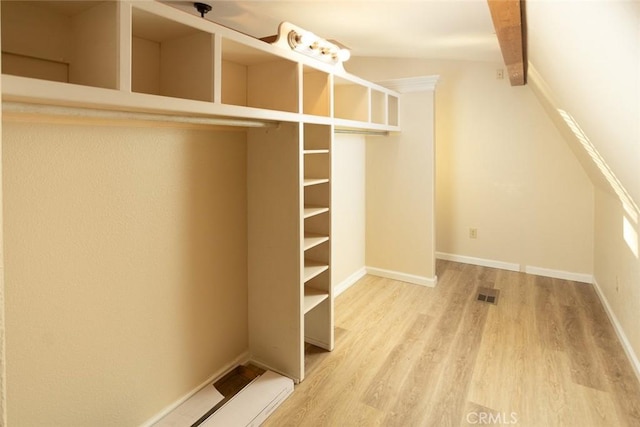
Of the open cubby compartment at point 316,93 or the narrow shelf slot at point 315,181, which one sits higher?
the open cubby compartment at point 316,93

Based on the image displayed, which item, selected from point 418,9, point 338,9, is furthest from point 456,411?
point 338,9

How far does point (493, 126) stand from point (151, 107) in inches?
161

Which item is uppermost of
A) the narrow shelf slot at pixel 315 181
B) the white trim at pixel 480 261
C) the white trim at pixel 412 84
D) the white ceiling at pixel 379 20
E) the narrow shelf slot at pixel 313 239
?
the white ceiling at pixel 379 20

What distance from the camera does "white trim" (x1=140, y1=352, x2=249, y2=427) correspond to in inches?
79.7

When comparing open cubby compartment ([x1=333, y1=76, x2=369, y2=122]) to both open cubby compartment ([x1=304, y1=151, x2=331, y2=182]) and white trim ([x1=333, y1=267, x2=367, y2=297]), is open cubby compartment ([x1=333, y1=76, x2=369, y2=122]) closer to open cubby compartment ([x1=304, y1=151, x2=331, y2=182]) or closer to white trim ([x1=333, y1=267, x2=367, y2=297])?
open cubby compartment ([x1=304, y1=151, x2=331, y2=182])

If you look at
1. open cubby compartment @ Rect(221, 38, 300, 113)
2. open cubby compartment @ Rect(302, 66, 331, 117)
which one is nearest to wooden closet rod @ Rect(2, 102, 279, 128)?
open cubby compartment @ Rect(221, 38, 300, 113)

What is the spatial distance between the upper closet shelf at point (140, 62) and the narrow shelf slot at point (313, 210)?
576 mm

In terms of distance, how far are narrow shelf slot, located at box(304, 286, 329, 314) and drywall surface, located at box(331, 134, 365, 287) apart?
1.06 m

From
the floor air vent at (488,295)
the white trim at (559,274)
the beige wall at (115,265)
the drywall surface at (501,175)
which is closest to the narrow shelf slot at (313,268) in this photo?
the beige wall at (115,265)

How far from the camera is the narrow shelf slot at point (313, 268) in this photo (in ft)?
8.32

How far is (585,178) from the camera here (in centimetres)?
412

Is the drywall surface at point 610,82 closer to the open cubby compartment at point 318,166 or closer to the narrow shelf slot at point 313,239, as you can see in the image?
the open cubby compartment at point 318,166

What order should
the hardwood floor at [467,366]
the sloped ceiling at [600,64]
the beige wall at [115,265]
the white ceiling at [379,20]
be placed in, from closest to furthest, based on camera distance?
1. the sloped ceiling at [600,64]
2. the beige wall at [115,265]
3. the hardwood floor at [467,366]
4. the white ceiling at [379,20]

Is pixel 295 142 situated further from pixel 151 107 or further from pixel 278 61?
pixel 151 107
